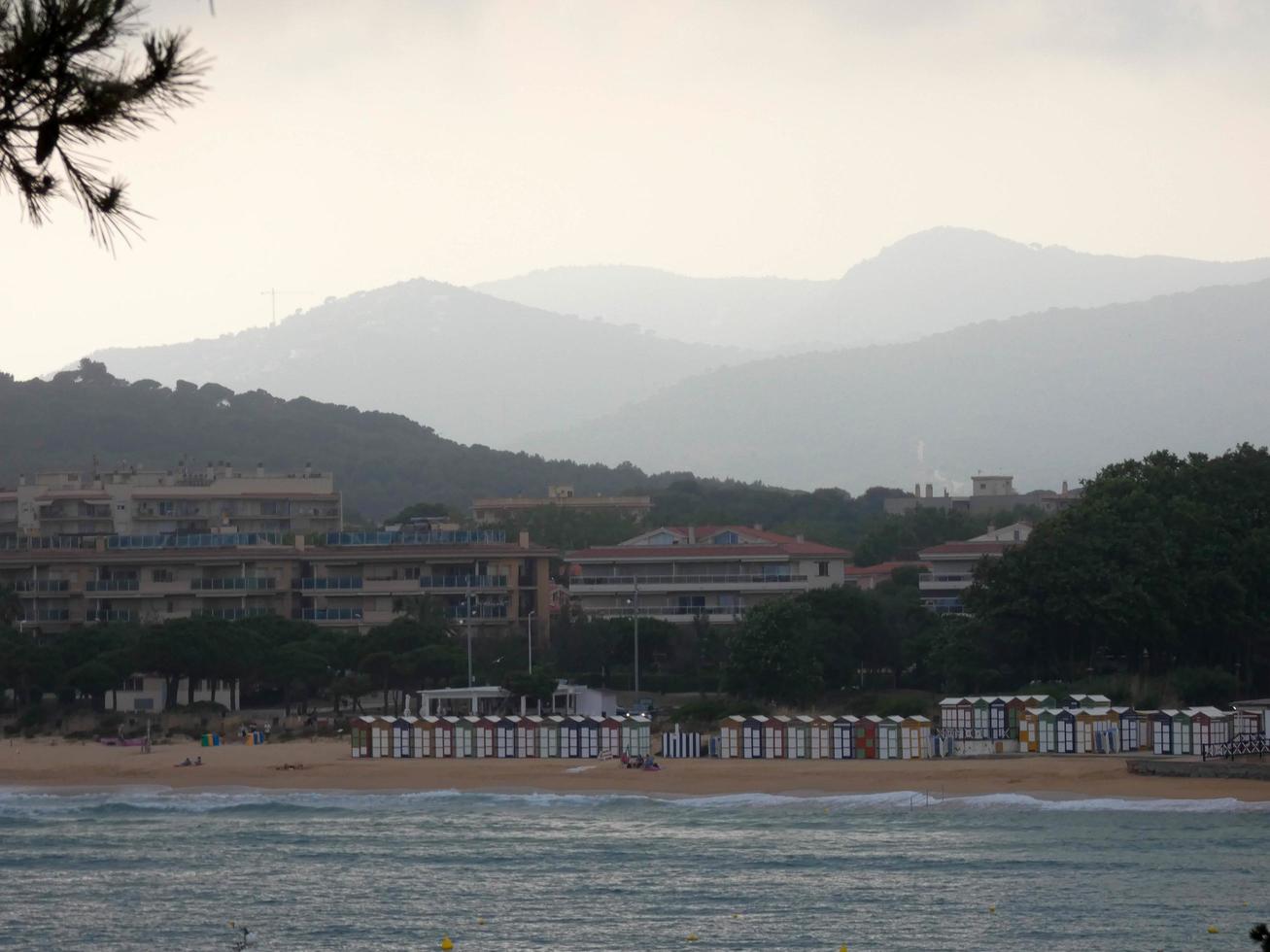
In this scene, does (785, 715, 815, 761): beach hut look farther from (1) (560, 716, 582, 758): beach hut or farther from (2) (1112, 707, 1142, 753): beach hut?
(2) (1112, 707, 1142, 753): beach hut

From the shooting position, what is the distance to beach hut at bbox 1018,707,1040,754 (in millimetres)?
50469

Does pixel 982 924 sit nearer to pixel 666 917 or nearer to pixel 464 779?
pixel 666 917

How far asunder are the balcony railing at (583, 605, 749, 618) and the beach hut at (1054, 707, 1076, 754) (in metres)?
30.6

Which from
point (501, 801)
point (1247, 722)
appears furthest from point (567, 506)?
point (501, 801)

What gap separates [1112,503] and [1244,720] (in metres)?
16.8

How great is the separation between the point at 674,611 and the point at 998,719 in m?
31.9

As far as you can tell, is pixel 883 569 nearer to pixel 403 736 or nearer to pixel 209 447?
pixel 403 736

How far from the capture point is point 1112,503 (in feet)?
212

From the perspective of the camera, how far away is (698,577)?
8362cm

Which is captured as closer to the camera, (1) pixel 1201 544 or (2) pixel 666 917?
(2) pixel 666 917

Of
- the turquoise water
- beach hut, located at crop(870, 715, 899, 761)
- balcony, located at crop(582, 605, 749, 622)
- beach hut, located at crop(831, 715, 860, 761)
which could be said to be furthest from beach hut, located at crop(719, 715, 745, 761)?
balcony, located at crop(582, 605, 749, 622)

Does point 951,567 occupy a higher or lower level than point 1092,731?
higher

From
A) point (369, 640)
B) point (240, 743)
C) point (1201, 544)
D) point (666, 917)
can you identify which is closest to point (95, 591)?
point (369, 640)

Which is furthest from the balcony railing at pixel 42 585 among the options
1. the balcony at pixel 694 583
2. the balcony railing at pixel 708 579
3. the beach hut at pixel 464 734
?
A: the beach hut at pixel 464 734
